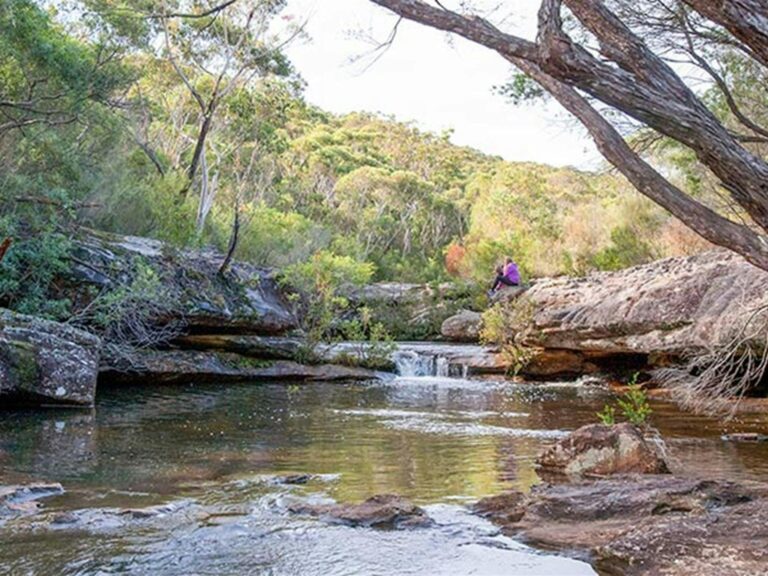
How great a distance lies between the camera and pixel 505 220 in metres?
44.5

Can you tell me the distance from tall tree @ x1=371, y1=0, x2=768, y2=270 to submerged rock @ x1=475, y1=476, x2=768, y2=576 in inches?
64.9

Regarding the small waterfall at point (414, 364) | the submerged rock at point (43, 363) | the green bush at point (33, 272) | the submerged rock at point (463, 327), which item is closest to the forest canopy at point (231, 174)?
the green bush at point (33, 272)

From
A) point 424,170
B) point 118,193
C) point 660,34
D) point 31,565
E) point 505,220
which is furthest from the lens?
point 424,170

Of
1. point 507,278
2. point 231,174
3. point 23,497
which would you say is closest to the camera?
point 23,497

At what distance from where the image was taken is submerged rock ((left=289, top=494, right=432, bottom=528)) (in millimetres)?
5664

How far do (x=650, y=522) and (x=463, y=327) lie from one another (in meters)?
20.4

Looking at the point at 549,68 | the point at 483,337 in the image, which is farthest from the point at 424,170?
the point at 549,68

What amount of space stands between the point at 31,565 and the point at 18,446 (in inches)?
180

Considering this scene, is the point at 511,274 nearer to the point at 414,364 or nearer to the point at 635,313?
the point at 414,364

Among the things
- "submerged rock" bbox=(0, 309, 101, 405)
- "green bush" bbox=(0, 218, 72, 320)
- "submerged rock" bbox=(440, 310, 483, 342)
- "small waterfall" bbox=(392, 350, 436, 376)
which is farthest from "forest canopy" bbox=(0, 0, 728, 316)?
"submerged rock" bbox=(440, 310, 483, 342)

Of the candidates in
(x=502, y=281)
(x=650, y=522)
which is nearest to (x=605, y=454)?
(x=650, y=522)

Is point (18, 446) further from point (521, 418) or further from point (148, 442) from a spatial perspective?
point (521, 418)

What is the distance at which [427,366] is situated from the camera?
20203 mm

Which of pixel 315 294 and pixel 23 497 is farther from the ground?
pixel 315 294
